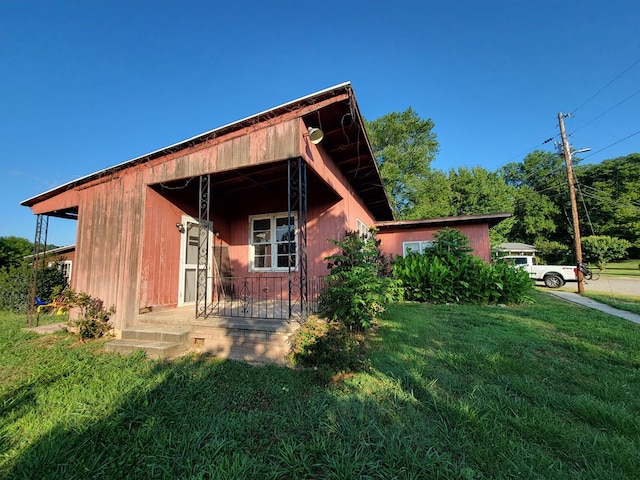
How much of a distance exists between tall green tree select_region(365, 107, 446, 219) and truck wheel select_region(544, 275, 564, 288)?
369 inches

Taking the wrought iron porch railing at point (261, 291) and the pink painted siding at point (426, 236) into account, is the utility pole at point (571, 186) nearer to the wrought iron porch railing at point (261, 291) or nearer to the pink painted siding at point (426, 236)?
the pink painted siding at point (426, 236)

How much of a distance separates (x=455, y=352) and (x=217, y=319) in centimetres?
373

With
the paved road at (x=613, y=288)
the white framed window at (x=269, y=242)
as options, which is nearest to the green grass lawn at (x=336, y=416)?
the white framed window at (x=269, y=242)

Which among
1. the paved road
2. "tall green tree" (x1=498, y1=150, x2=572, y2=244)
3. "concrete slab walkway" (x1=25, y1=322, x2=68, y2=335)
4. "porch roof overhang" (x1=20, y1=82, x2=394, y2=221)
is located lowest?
the paved road

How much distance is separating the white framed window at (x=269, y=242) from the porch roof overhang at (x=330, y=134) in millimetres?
2138

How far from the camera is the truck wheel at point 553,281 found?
13.1 meters

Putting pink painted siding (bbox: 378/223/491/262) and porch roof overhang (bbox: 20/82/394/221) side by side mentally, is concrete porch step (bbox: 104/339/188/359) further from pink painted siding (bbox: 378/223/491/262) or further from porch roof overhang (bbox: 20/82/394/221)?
pink painted siding (bbox: 378/223/491/262)

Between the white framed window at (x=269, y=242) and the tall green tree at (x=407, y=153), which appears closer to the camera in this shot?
the white framed window at (x=269, y=242)

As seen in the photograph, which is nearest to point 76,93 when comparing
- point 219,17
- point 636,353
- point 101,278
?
point 219,17

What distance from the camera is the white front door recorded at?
19.3ft

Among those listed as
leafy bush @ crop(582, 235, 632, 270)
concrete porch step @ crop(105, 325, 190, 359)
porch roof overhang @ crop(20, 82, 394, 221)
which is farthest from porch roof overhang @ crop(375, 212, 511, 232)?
leafy bush @ crop(582, 235, 632, 270)

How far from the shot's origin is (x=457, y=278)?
7.39m

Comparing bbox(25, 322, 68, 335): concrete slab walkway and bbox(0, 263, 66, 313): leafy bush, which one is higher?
bbox(0, 263, 66, 313): leafy bush

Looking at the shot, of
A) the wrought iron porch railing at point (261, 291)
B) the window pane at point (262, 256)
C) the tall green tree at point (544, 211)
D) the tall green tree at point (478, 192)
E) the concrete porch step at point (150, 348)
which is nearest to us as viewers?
the concrete porch step at point (150, 348)
